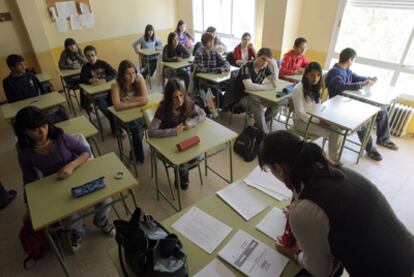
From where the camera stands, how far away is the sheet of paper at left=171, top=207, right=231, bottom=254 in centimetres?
139

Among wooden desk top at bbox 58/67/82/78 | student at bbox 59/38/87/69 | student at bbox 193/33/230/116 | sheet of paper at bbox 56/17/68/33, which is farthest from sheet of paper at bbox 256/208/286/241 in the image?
sheet of paper at bbox 56/17/68/33

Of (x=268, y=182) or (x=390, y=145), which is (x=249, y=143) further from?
(x=390, y=145)

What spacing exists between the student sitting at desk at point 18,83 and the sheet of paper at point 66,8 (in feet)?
8.30

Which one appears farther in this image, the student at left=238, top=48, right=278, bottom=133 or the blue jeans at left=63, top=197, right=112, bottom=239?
the student at left=238, top=48, right=278, bottom=133

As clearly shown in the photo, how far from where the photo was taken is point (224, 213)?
1.55 metres

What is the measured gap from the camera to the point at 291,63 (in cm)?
428

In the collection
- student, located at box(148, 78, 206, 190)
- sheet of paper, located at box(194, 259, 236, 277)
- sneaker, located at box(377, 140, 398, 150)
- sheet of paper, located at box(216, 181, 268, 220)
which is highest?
student, located at box(148, 78, 206, 190)

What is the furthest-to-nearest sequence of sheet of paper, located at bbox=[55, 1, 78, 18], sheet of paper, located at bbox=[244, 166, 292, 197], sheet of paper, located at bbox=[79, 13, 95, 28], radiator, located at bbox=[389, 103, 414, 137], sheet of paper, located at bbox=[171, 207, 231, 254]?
sheet of paper, located at bbox=[79, 13, 95, 28] → sheet of paper, located at bbox=[55, 1, 78, 18] → radiator, located at bbox=[389, 103, 414, 137] → sheet of paper, located at bbox=[244, 166, 292, 197] → sheet of paper, located at bbox=[171, 207, 231, 254]

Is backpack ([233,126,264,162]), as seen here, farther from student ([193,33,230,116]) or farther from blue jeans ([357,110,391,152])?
blue jeans ([357,110,391,152])

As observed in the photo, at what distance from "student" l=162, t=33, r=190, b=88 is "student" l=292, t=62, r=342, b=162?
250cm

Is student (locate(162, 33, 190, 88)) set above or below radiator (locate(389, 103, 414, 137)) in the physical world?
above

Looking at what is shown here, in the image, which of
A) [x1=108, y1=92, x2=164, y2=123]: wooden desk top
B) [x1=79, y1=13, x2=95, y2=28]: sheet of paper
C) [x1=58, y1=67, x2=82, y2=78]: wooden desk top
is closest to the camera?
[x1=108, y1=92, x2=164, y2=123]: wooden desk top

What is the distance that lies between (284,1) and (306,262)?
14.5 ft

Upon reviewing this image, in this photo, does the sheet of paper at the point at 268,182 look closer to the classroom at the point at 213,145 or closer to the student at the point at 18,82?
the classroom at the point at 213,145
